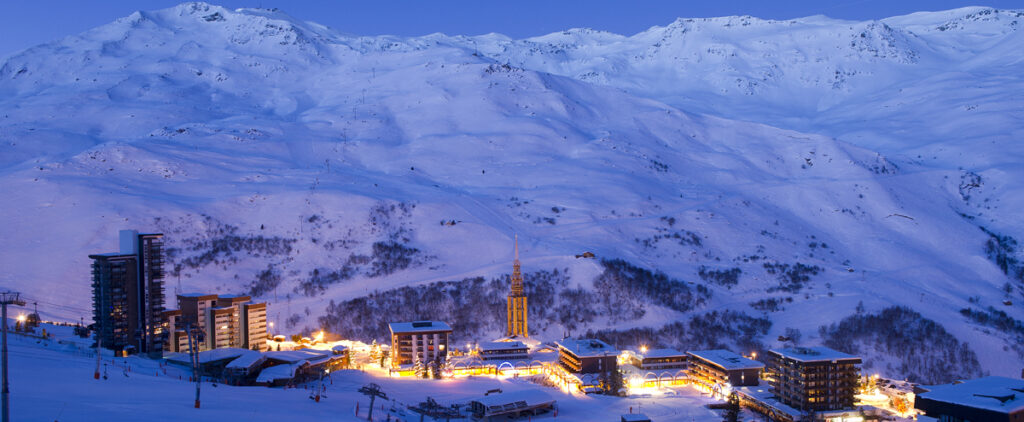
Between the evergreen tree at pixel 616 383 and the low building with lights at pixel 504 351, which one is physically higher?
the low building with lights at pixel 504 351

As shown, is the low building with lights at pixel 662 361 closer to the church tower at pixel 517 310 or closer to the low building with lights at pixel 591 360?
the low building with lights at pixel 591 360

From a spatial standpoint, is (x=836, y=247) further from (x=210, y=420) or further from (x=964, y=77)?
(x=964, y=77)

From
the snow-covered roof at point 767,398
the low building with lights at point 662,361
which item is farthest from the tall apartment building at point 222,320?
the snow-covered roof at point 767,398

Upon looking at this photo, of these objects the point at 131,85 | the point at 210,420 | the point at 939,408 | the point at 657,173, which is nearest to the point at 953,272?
the point at 657,173

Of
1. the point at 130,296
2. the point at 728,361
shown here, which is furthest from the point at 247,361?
the point at 728,361

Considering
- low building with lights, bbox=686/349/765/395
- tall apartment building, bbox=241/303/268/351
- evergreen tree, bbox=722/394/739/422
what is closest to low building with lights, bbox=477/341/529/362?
low building with lights, bbox=686/349/765/395

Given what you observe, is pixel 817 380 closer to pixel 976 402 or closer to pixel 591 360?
pixel 976 402

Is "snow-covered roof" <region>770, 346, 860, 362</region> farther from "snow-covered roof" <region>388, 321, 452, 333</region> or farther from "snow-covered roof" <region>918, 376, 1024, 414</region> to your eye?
"snow-covered roof" <region>388, 321, 452, 333</region>
